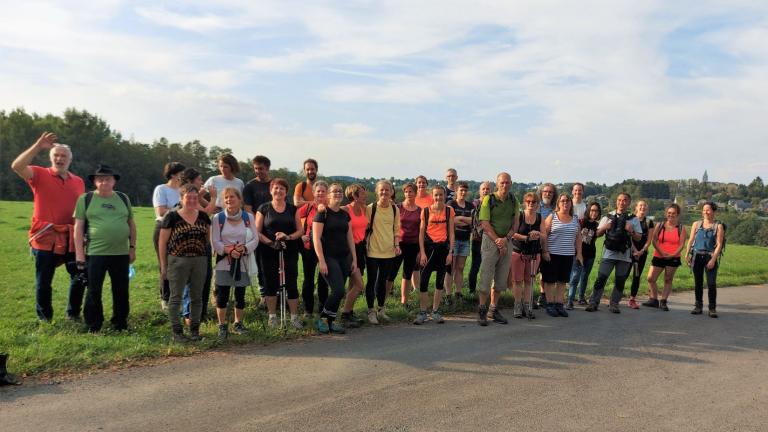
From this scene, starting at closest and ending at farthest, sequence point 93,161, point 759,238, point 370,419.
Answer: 1. point 370,419
2. point 759,238
3. point 93,161

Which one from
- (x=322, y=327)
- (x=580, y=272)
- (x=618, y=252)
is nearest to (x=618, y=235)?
(x=618, y=252)

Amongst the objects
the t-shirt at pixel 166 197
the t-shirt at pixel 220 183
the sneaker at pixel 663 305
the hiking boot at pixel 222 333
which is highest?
the t-shirt at pixel 220 183

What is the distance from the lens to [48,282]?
21.9ft

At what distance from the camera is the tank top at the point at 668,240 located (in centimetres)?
1005

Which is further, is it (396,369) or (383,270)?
(383,270)

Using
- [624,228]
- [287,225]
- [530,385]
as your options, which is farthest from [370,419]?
[624,228]

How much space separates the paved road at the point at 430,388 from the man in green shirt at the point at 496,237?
2.93 feet

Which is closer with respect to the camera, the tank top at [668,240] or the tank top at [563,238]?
the tank top at [563,238]

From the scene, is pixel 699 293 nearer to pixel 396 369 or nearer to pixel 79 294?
pixel 396 369

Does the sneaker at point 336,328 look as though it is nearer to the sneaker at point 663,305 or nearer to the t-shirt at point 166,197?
the t-shirt at point 166,197

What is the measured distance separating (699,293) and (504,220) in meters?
4.51

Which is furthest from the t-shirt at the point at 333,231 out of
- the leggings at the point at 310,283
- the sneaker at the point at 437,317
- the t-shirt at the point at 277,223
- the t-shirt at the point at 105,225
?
the t-shirt at the point at 105,225

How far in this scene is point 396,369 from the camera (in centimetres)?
565

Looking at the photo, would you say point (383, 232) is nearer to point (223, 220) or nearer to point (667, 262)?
point (223, 220)
